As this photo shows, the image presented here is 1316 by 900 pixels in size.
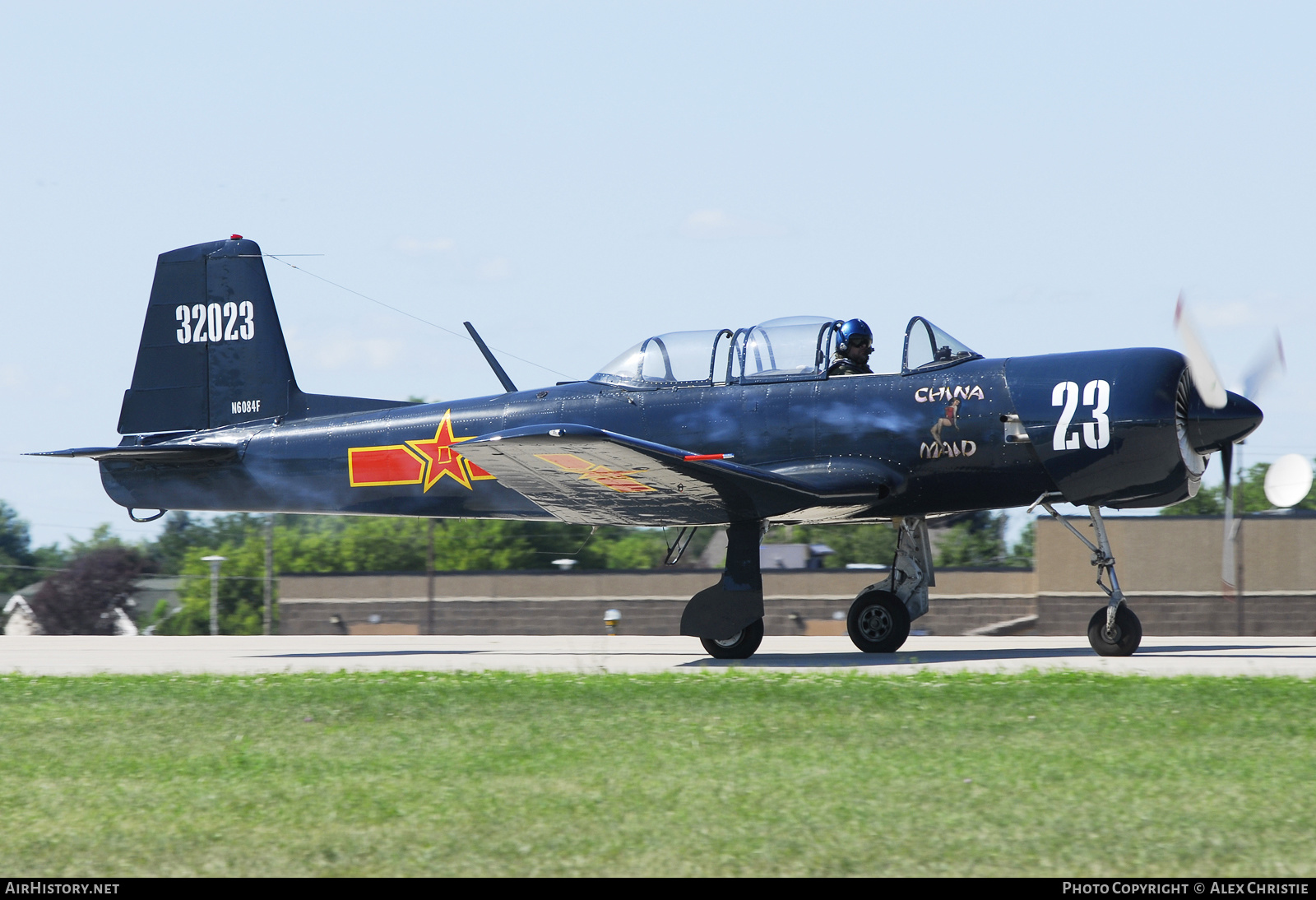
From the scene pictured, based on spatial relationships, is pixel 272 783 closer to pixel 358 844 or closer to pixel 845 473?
pixel 358 844

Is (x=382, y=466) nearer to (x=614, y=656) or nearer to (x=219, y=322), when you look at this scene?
(x=219, y=322)

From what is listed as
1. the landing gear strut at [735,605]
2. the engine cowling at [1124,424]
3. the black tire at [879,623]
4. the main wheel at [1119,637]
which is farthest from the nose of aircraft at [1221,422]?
the landing gear strut at [735,605]

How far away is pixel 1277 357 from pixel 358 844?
1024 cm

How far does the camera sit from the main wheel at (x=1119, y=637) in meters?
11.6

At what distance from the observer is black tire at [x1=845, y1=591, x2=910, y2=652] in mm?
13156

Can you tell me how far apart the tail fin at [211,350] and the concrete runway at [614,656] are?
292 centimetres

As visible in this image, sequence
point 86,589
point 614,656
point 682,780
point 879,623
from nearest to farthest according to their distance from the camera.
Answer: point 682,780 → point 879,623 → point 614,656 → point 86,589

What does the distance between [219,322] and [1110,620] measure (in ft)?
35.6

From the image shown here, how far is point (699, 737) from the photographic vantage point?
717 centimetres

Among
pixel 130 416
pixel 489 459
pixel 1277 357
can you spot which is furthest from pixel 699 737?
pixel 130 416

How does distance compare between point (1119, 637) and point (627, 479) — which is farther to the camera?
point (627, 479)

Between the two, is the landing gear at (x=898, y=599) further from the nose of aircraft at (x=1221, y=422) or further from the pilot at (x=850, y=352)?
the nose of aircraft at (x=1221, y=422)

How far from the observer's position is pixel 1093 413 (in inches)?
446

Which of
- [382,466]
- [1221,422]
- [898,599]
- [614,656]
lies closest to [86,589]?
[382,466]
